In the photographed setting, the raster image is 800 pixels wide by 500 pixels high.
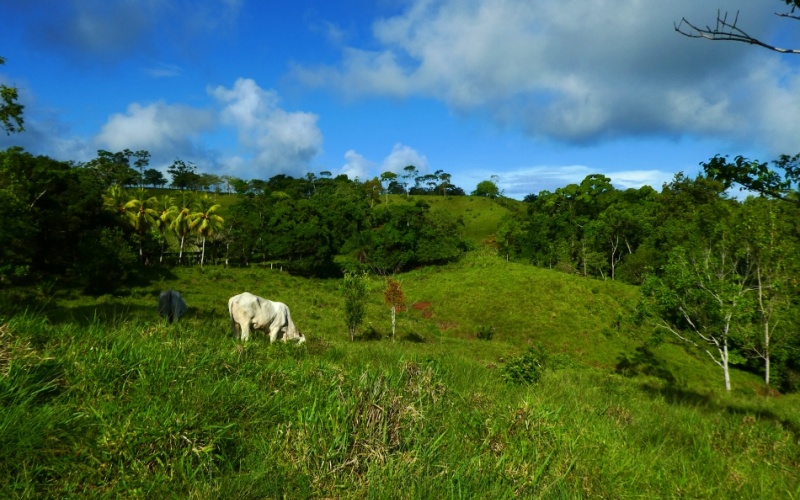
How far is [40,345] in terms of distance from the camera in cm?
441

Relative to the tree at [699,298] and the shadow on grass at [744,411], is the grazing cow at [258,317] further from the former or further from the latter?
the tree at [699,298]

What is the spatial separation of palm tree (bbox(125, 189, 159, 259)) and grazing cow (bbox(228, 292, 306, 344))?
166ft

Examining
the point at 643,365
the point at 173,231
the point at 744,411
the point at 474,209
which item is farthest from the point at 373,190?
the point at 744,411

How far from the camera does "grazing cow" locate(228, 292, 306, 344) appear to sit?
13.4 metres

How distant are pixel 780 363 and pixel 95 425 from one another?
47.6 metres

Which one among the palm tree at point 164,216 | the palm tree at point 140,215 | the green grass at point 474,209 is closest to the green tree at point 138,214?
the palm tree at point 140,215

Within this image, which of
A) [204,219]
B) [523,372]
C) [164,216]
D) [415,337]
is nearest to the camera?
[523,372]

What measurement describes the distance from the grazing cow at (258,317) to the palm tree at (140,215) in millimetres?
50634

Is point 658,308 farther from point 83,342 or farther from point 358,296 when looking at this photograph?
point 83,342

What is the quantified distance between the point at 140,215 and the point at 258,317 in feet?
175

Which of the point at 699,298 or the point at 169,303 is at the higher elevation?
the point at 699,298

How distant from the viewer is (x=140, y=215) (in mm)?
56719

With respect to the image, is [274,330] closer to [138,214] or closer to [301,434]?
[301,434]

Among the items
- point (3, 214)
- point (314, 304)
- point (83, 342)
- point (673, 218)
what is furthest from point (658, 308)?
point (673, 218)
